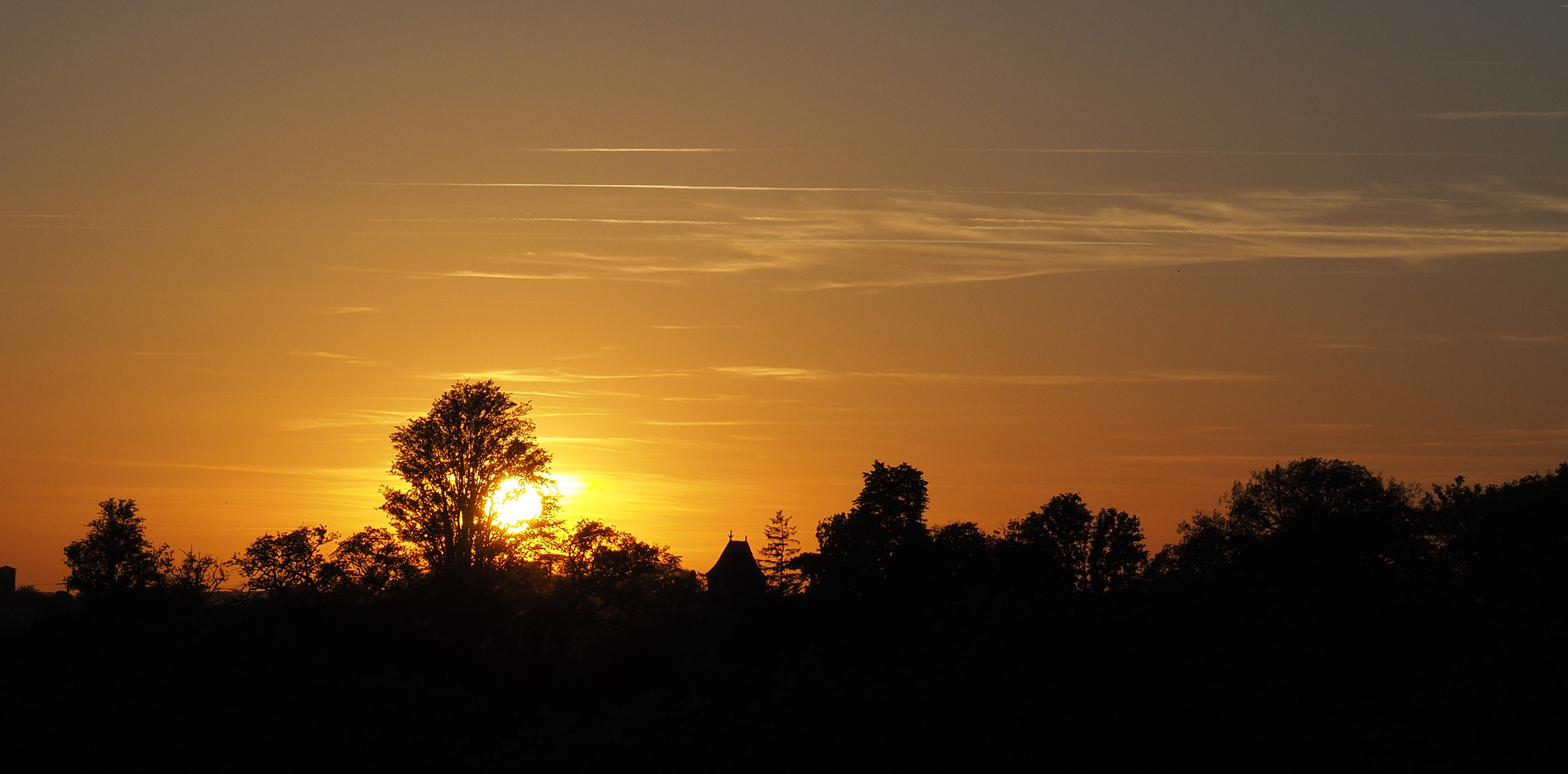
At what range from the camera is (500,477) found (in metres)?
76.9

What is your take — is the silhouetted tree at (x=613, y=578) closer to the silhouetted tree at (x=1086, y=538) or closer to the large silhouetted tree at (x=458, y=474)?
the large silhouetted tree at (x=458, y=474)

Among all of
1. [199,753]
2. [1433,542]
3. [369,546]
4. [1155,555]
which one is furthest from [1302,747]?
[1155,555]

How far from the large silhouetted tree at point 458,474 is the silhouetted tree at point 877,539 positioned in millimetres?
17100

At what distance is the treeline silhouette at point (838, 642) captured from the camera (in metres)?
35.3

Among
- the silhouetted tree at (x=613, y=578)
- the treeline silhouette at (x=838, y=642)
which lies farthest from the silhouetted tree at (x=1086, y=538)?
the silhouetted tree at (x=613, y=578)

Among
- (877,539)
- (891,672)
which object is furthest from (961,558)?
(891,672)

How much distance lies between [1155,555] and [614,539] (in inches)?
1570

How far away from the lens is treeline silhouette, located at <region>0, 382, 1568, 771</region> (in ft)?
116

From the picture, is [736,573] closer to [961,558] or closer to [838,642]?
[961,558]

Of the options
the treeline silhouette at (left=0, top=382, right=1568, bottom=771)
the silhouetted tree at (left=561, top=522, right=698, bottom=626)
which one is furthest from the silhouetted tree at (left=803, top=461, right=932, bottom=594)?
the silhouetted tree at (left=561, top=522, right=698, bottom=626)

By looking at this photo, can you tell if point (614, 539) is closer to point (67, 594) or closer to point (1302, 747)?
point (67, 594)

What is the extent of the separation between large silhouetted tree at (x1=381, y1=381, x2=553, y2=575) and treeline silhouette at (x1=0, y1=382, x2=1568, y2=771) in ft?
0.51

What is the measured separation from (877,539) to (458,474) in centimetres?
2505

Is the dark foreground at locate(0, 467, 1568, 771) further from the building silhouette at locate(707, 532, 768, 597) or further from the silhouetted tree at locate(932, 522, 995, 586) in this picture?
the building silhouette at locate(707, 532, 768, 597)
